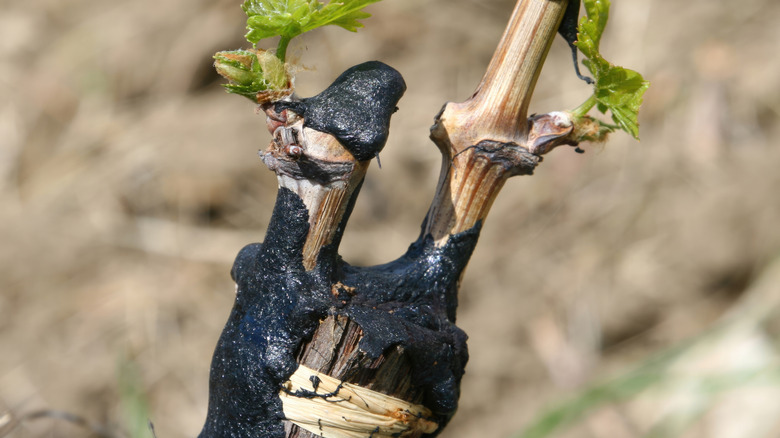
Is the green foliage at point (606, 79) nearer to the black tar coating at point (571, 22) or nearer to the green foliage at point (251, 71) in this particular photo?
the black tar coating at point (571, 22)

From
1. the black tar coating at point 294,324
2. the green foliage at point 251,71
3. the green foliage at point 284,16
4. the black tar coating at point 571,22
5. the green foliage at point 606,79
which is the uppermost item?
the black tar coating at point 571,22

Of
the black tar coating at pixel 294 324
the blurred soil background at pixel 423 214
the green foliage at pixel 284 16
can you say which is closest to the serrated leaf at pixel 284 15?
the green foliage at pixel 284 16

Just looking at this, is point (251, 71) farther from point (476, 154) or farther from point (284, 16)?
point (476, 154)

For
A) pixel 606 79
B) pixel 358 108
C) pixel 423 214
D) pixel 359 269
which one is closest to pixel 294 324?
pixel 359 269

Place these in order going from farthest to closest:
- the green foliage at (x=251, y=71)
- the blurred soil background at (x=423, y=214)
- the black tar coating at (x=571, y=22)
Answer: the blurred soil background at (x=423, y=214), the black tar coating at (x=571, y=22), the green foliage at (x=251, y=71)

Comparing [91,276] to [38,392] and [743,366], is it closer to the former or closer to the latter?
[38,392]
